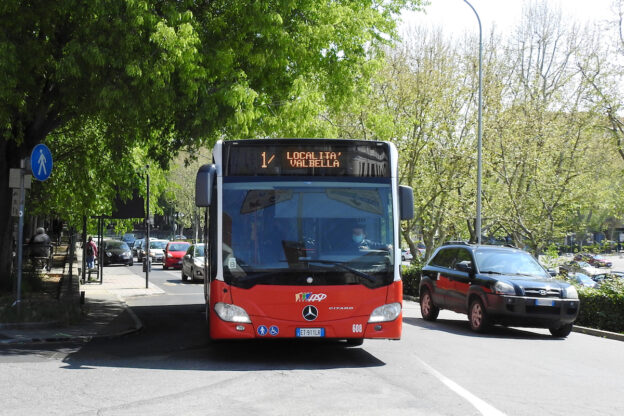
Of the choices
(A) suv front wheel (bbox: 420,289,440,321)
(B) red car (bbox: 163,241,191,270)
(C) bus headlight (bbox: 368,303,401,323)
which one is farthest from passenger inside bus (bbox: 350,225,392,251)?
(B) red car (bbox: 163,241,191,270)

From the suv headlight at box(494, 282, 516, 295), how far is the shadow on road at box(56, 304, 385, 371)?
3597 millimetres

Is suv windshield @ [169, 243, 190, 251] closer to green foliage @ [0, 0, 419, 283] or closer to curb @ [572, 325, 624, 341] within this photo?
green foliage @ [0, 0, 419, 283]

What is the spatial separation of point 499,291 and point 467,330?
1367mm

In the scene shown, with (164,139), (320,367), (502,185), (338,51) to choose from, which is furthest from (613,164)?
(320,367)

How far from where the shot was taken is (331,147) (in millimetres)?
→ 10133

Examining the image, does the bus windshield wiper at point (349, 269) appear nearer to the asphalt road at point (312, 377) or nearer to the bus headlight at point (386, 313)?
the bus headlight at point (386, 313)

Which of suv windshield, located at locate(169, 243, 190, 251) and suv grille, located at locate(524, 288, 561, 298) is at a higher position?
suv windshield, located at locate(169, 243, 190, 251)

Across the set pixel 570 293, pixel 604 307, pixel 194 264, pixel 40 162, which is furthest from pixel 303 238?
pixel 194 264

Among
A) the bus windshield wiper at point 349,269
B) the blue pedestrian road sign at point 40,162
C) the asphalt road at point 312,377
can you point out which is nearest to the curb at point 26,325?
the asphalt road at point 312,377

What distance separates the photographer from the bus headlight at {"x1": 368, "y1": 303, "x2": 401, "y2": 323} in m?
9.70

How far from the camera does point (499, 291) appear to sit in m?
14.3

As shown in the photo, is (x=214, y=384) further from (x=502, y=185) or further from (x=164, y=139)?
(x=502, y=185)

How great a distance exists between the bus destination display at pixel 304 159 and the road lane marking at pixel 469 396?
2.60 metres

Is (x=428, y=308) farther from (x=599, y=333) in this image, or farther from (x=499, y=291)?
(x=599, y=333)
